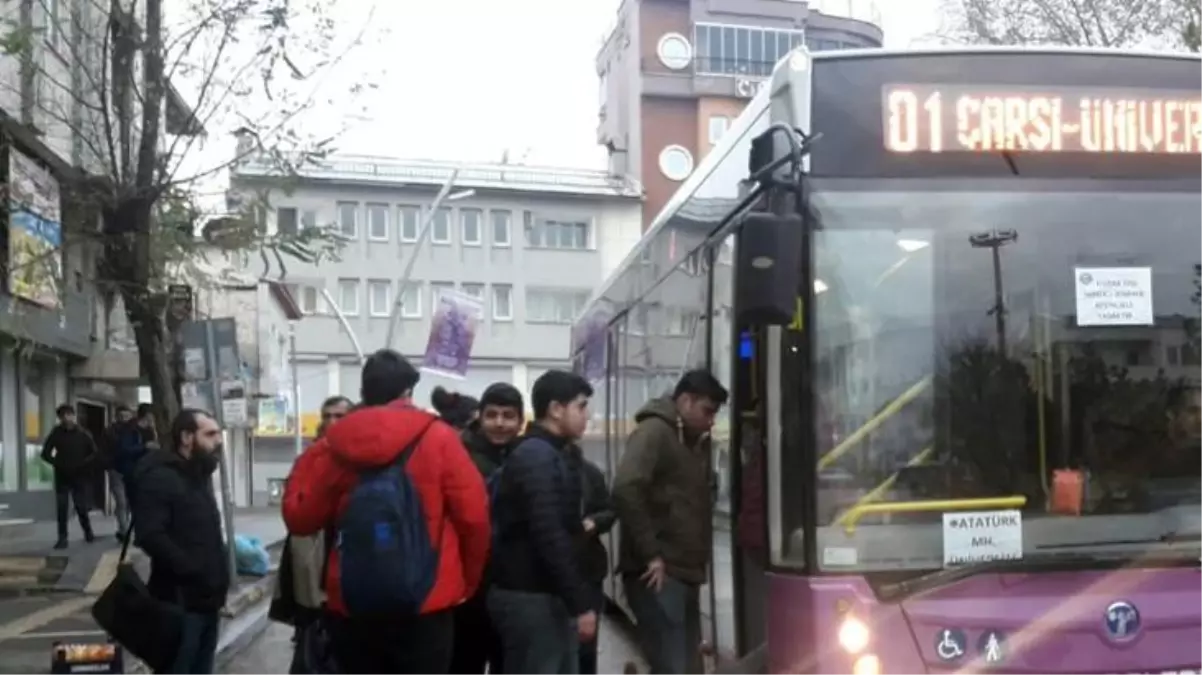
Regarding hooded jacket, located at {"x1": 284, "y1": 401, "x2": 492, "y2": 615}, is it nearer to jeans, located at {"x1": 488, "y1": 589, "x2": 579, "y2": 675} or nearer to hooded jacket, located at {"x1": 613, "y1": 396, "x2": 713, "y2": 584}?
jeans, located at {"x1": 488, "y1": 589, "x2": 579, "y2": 675}

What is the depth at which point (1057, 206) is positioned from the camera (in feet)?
19.5

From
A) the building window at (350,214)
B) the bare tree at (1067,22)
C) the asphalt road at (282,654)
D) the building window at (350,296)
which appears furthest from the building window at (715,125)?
the asphalt road at (282,654)

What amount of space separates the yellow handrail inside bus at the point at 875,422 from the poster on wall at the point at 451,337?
69.0ft

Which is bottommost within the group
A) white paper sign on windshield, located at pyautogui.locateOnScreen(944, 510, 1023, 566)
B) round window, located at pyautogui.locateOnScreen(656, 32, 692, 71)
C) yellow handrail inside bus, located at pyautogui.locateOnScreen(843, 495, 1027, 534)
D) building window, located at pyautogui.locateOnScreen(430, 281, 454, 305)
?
white paper sign on windshield, located at pyautogui.locateOnScreen(944, 510, 1023, 566)

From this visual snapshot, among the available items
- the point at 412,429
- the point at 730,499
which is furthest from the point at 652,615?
the point at 412,429

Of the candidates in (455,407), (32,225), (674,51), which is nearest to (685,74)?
(674,51)

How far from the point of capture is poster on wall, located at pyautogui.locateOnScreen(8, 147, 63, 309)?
41.6 ft

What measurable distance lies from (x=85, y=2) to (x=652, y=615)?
897 centimetres

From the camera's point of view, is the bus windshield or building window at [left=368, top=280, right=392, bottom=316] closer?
the bus windshield

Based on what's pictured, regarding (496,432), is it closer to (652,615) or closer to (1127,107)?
(652,615)

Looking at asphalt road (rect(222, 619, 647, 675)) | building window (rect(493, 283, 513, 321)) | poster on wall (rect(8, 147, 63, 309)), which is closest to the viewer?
asphalt road (rect(222, 619, 647, 675))

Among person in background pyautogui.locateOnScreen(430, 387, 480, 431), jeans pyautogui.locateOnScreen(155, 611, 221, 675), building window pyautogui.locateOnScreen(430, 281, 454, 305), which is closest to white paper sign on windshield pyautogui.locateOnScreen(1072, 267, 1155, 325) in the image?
person in background pyautogui.locateOnScreen(430, 387, 480, 431)

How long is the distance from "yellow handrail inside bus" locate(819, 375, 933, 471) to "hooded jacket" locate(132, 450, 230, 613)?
3.38 meters

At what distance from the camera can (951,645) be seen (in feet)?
18.0
